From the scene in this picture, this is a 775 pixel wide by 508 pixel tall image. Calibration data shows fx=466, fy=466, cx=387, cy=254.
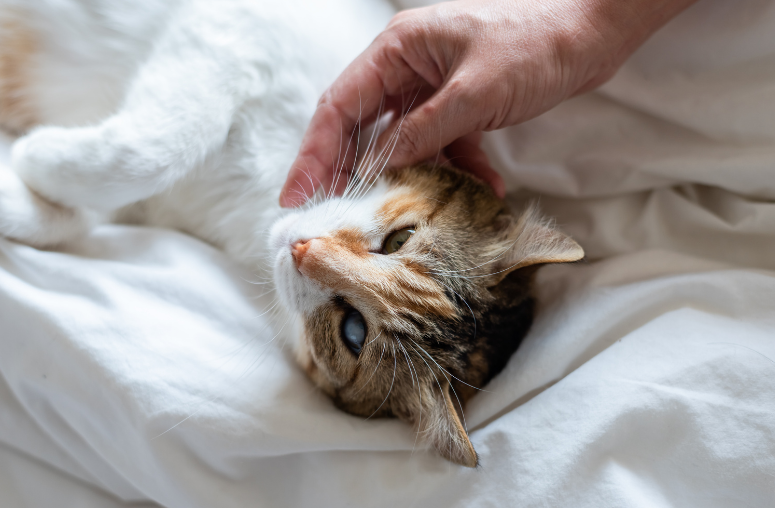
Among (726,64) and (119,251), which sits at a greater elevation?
(726,64)

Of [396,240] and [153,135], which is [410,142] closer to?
[396,240]

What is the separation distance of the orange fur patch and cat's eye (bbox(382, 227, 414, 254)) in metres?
1.36

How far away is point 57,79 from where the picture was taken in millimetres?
1593

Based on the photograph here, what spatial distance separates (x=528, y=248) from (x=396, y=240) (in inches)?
15.1

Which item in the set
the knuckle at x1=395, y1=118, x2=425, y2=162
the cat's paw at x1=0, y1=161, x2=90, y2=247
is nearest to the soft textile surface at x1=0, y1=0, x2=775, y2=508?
the cat's paw at x1=0, y1=161, x2=90, y2=247

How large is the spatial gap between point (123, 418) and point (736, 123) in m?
2.05

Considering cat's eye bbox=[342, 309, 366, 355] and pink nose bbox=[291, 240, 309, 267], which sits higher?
pink nose bbox=[291, 240, 309, 267]

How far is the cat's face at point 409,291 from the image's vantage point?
1257 mm

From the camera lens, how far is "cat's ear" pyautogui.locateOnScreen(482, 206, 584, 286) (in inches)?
50.0

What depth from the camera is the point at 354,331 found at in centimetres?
134

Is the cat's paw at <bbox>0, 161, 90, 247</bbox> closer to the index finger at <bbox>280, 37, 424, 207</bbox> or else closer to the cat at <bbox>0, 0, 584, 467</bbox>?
the cat at <bbox>0, 0, 584, 467</bbox>

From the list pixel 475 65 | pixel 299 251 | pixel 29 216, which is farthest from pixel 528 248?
pixel 29 216

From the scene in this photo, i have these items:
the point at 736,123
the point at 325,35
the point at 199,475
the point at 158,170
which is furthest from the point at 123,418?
the point at 736,123

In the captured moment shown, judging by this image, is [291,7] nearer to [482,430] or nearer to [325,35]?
[325,35]
